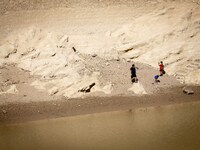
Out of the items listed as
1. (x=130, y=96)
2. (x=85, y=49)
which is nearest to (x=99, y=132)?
(x=130, y=96)

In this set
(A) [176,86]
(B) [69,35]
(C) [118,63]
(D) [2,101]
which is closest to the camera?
(D) [2,101]

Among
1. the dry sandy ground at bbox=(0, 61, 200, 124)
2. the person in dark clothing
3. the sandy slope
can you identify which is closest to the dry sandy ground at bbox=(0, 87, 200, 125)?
the dry sandy ground at bbox=(0, 61, 200, 124)

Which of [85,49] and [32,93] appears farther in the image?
[85,49]

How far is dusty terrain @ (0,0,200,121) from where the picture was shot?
15172 mm

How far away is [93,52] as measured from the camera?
58.2 ft

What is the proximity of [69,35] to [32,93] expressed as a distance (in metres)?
5.30

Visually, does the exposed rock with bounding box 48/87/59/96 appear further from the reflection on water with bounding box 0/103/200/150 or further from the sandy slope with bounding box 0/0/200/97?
the reflection on water with bounding box 0/103/200/150

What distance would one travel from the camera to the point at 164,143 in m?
8.84

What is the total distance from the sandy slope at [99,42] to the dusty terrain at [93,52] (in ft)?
0.17

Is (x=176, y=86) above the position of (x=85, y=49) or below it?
below

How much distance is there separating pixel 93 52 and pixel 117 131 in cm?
821

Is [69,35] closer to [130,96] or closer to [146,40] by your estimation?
[146,40]

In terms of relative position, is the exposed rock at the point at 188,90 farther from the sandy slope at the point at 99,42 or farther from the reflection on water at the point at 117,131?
the reflection on water at the point at 117,131

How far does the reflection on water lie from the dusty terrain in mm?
1270
